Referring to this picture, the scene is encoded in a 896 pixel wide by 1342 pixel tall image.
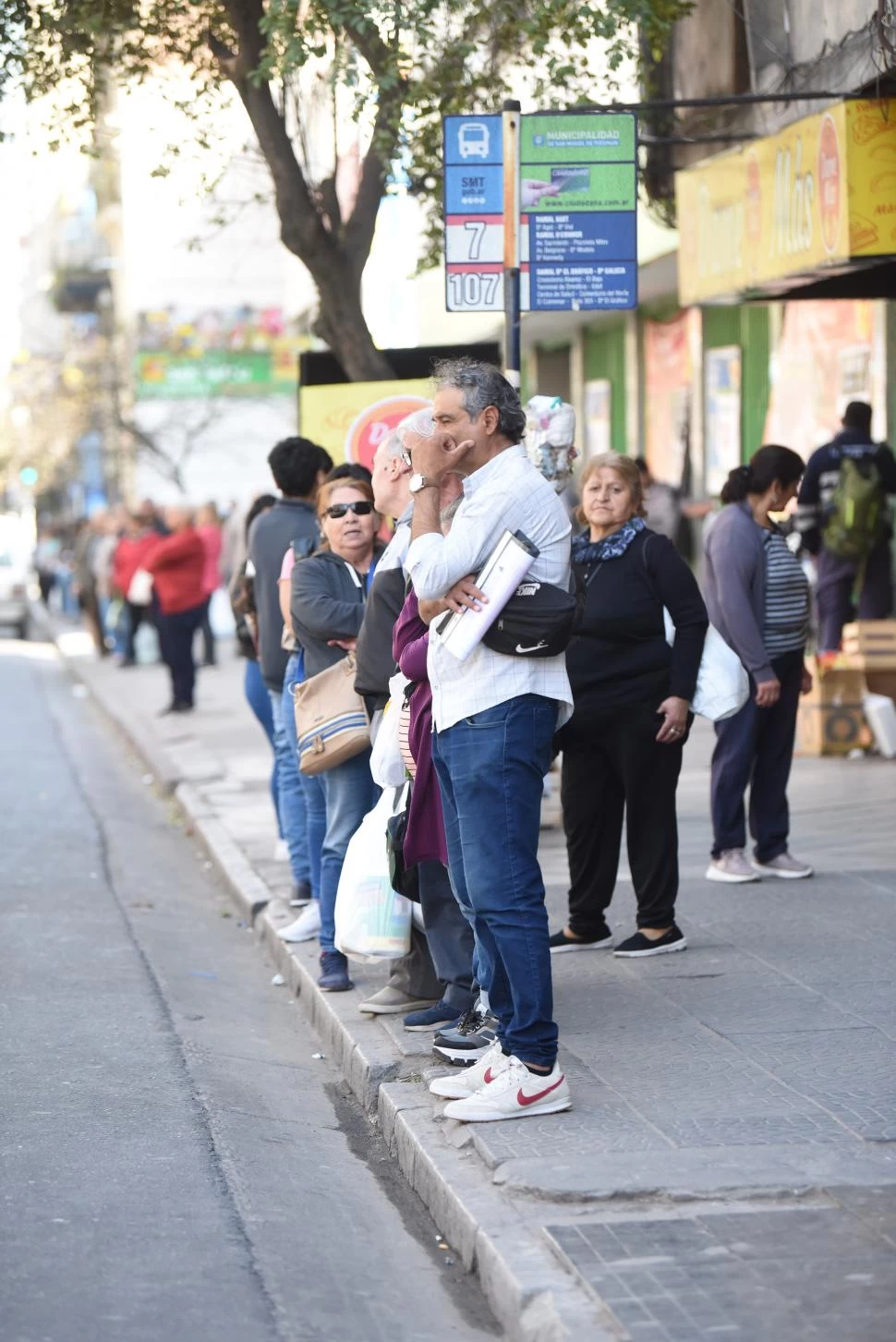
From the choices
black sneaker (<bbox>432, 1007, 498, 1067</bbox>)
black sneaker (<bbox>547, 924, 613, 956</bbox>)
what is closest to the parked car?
black sneaker (<bbox>547, 924, 613, 956</bbox>)

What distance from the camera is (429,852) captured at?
20.6ft

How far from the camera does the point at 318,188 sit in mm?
12742

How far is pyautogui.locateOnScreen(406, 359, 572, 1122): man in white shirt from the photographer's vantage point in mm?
5363

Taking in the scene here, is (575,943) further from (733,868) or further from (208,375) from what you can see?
(208,375)

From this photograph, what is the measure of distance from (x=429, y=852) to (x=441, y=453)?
4.69 ft

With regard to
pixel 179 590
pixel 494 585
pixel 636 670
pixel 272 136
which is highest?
pixel 272 136

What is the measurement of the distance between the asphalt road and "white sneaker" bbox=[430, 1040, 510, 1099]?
10.9 inches

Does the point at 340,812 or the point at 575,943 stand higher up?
the point at 340,812

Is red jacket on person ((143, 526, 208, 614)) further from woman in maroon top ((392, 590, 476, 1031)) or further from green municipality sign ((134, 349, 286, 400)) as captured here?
green municipality sign ((134, 349, 286, 400))

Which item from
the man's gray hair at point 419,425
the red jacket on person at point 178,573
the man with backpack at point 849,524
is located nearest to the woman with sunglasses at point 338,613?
the man's gray hair at point 419,425

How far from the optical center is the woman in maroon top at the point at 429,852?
5.99 meters

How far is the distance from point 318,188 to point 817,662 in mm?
4353

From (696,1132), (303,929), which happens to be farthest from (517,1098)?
(303,929)

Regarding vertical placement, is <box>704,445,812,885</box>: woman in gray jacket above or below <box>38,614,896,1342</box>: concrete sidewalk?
above
